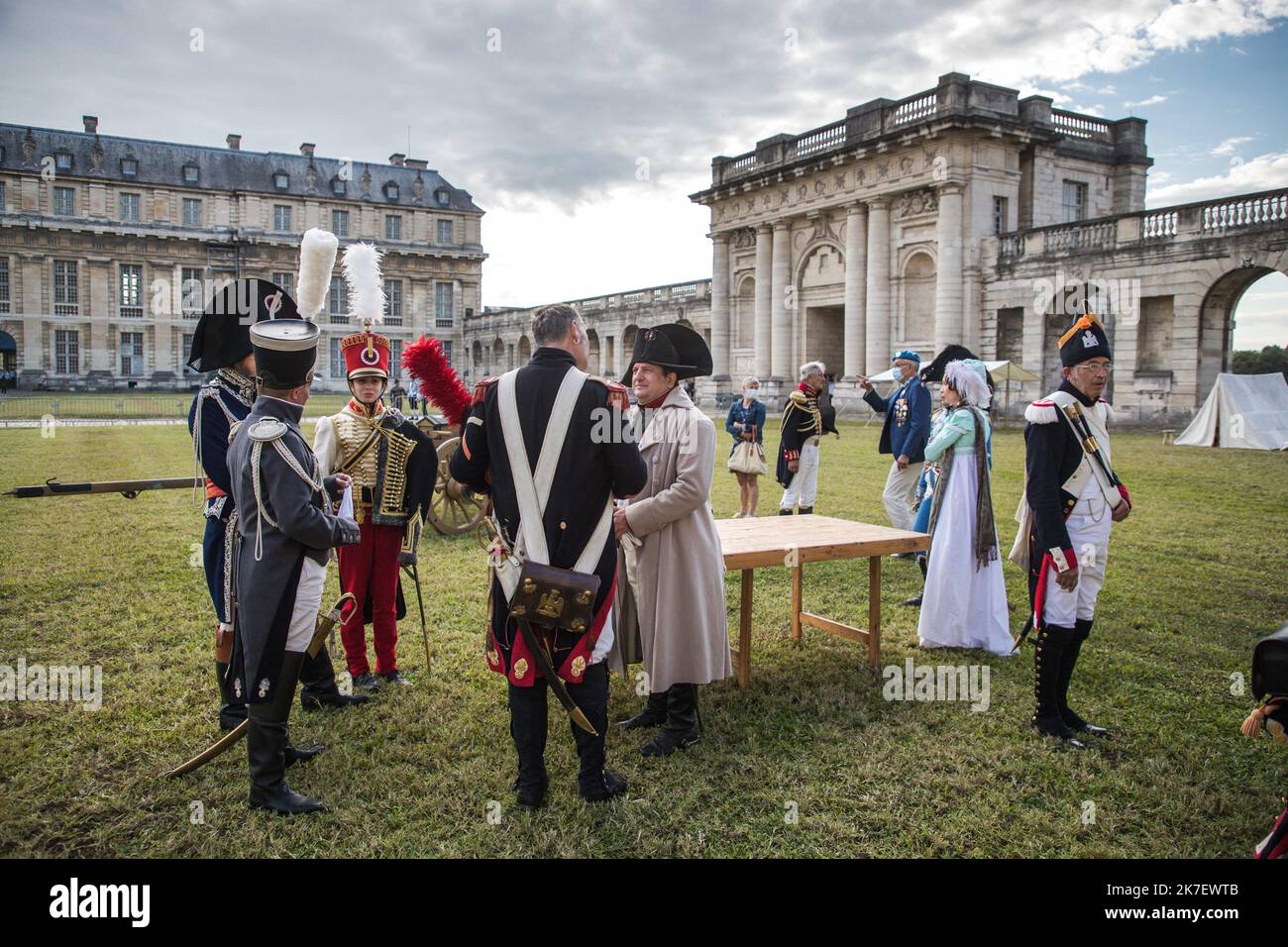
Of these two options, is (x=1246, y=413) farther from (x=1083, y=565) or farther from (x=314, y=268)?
(x=314, y=268)

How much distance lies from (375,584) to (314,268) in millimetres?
1937

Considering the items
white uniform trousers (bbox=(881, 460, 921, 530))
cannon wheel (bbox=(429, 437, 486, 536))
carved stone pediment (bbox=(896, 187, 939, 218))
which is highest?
carved stone pediment (bbox=(896, 187, 939, 218))

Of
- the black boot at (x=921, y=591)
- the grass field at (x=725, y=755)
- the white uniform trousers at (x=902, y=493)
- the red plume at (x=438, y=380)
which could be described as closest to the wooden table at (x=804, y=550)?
the grass field at (x=725, y=755)

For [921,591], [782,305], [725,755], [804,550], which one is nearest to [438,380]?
[804,550]

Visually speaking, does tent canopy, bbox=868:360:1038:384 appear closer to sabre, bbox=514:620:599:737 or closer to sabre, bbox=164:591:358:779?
sabre, bbox=164:591:358:779

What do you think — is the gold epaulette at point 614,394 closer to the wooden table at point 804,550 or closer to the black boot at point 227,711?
the wooden table at point 804,550

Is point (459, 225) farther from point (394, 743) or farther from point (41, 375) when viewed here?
point (394, 743)

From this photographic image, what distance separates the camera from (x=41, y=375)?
55094 mm

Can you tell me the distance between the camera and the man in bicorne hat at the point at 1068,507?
14.7ft

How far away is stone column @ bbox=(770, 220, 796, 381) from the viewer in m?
36.5

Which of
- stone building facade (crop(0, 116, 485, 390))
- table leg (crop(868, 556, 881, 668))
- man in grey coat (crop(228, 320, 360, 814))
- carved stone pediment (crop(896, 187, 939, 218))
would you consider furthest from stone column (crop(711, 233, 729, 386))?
man in grey coat (crop(228, 320, 360, 814))

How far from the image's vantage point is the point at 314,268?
4.66 metres

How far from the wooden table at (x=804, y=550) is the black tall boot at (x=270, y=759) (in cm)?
243
